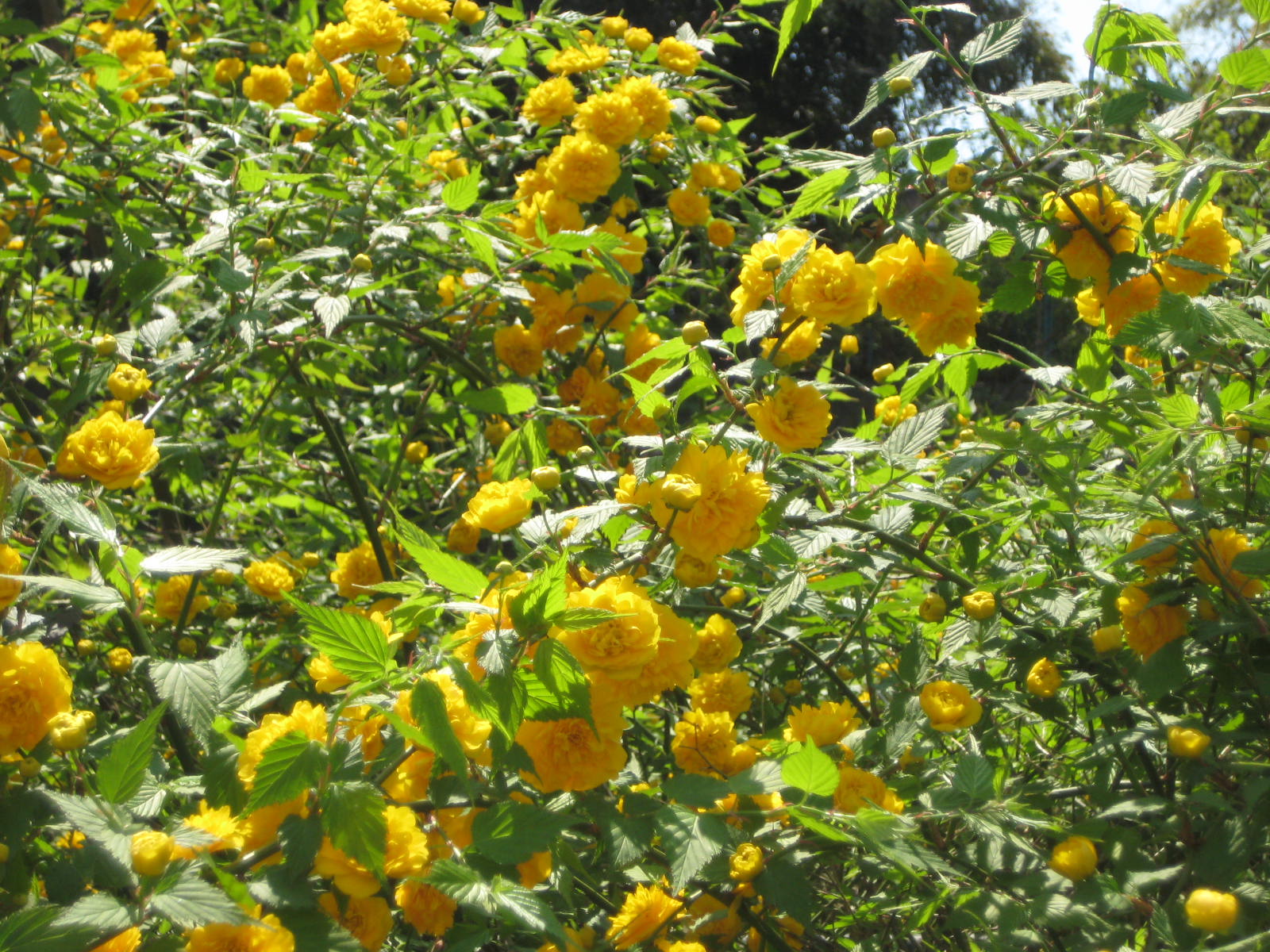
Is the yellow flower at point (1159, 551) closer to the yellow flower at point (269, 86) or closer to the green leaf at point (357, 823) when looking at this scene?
the green leaf at point (357, 823)

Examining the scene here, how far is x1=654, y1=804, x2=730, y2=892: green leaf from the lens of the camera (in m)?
0.91

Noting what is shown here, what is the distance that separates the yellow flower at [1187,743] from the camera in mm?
1096

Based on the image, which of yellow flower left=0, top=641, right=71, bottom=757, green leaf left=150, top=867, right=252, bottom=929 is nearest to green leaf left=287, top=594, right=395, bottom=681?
green leaf left=150, top=867, right=252, bottom=929

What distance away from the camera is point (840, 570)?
1.56 metres

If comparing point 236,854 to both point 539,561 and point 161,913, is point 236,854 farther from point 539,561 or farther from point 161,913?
point 539,561

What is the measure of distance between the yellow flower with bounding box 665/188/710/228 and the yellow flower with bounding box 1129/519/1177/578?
137cm

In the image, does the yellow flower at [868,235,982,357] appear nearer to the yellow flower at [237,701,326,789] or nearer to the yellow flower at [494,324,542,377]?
the yellow flower at [237,701,326,789]

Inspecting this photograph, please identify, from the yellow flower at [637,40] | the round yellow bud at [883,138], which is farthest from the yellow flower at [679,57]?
the round yellow bud at [883,138]

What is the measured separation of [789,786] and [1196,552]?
609 mm

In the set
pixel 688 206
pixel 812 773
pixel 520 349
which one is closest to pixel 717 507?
pixel 812 773

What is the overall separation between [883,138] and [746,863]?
0.87 metres

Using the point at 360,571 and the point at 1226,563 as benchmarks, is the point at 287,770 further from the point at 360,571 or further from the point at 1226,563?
the point at 360,571

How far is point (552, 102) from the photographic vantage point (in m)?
2.25

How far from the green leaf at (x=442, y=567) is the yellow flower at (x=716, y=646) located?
1.46 ft
